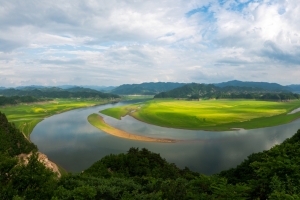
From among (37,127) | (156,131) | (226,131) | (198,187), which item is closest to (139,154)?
(198,187)

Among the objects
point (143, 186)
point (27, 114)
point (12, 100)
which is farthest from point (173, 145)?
point (12, 100)

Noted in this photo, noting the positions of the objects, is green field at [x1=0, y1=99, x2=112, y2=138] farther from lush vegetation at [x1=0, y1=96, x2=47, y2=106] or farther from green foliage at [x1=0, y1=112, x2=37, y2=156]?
green foliage at [x1=0, y1=112, x2=37, y2=156]

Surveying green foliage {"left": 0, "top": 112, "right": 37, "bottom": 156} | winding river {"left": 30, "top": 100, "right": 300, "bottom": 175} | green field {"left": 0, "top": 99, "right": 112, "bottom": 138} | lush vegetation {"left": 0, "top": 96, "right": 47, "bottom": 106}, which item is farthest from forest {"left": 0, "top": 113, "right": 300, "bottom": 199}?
lush vegetation {"left": 0, "top": 96, "right": 47, "bottom": 106}

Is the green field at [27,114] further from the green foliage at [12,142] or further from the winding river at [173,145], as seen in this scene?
the green foliage at [12,142]

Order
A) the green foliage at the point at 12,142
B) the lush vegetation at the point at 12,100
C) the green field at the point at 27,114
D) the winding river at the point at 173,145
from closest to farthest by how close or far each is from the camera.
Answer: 1. the green foliage at the point at 12,142
2. the winding river at the point at 173,145
3. the green field at the point at 27,114
4. the lush vegetation at the point at 12,100

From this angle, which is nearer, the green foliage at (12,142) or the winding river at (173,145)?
the green foliage at (12,142)

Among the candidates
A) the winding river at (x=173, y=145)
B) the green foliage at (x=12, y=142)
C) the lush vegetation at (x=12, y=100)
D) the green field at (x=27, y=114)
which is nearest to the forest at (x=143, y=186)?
the winding river at (x=173, y=145)

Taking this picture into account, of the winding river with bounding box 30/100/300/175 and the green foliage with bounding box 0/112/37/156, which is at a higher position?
the green foliage with bounding box 0/112/37/156

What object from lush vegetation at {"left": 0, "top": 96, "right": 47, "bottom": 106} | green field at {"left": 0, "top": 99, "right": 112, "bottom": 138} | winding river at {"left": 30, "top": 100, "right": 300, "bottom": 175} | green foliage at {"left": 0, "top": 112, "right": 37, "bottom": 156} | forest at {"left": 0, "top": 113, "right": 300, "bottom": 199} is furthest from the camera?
lush vegetation at {"left": 0, "top": 96, "right": 47, "bottom": 106}
